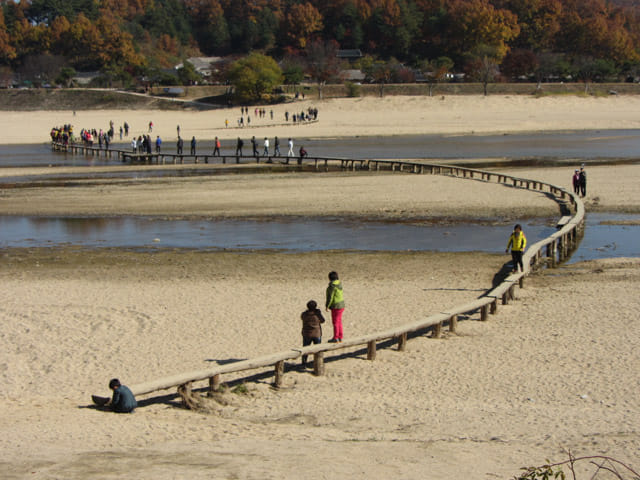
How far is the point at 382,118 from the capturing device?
73.1m

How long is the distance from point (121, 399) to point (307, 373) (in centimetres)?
303

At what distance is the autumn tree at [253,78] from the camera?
3497 inches

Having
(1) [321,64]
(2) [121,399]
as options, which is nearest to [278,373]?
(2) [121,399]

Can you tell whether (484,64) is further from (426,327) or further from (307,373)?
(307,373)

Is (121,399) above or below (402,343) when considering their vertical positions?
below

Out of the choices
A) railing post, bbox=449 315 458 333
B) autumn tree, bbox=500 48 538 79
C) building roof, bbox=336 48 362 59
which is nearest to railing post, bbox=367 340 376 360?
railing post, bbox=449 315 458 333

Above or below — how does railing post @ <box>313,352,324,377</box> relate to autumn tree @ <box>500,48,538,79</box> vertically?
below

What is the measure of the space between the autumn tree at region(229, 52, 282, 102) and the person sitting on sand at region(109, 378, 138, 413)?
3192 inches

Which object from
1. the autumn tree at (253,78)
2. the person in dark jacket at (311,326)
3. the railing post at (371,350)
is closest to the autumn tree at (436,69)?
the autumn tree at (253,78)

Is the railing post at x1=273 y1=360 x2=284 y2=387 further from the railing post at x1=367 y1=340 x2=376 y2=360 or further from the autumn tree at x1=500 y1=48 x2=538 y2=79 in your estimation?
the autumn tree at x1=500 y1=48 x2=538 y2=79

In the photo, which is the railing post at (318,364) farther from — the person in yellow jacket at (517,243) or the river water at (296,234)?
the river water at (296,234)

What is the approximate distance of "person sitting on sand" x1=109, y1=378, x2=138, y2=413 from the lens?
9812mm

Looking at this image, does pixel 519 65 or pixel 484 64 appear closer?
pixel 484 64

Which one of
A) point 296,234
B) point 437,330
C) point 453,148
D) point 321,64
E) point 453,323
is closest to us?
point 437,330
